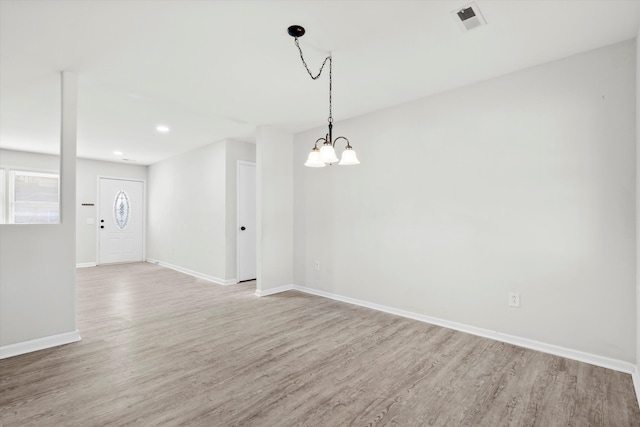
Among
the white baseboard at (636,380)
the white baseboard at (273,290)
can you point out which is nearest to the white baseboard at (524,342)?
the white baseboard at (636,380)

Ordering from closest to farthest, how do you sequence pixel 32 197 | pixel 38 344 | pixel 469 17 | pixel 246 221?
pixel 469 17, pixel 38 344, pixel 246 221, pixel 32 197

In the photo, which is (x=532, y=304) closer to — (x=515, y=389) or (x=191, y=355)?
(x=515, y=389)

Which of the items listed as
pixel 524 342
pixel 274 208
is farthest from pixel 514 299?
pixel 274 208

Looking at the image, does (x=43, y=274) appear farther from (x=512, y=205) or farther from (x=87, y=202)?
(x=87, y=202)

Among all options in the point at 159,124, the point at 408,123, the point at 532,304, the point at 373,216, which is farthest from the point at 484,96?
the point at 159,124

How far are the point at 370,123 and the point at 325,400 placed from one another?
3241mm

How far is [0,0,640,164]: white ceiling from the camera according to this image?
7.02 ft

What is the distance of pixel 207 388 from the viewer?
2.21 metres

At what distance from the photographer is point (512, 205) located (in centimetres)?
299

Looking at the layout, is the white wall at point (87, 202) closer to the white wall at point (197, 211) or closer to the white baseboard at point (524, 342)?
the white wall at point (197, 211)

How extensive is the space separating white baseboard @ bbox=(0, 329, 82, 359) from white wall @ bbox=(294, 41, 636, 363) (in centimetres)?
314

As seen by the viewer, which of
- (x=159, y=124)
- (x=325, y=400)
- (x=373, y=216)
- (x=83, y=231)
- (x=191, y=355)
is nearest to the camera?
(x=325, y=400)

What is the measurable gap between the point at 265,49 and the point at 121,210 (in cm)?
711

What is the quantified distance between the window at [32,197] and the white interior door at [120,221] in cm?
91
